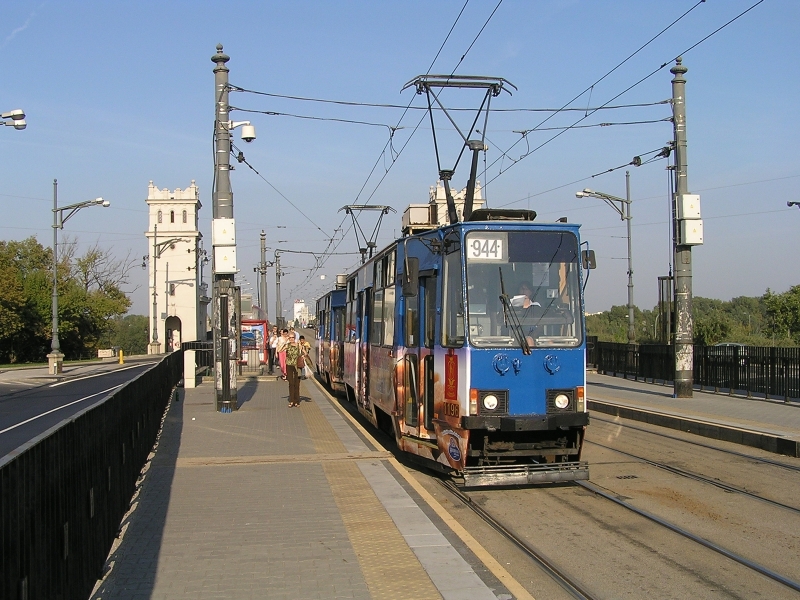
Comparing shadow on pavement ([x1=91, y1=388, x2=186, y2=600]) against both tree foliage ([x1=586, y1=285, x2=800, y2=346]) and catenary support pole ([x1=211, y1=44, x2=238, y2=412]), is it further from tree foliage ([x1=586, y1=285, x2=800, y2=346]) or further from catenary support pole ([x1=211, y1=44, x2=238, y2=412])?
tree foliage ([x1=586, y1=285, x2=800, y2=346])

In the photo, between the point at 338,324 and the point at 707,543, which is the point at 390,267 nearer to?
the point at 707,543

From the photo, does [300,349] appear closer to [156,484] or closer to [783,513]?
[156,484]

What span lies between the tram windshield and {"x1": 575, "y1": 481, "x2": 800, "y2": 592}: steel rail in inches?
75.3

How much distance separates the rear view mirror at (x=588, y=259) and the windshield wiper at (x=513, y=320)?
1.16 m

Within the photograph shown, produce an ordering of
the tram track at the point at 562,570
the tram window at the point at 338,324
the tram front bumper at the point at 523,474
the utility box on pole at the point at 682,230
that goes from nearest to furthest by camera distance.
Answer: the tram track at the point at 562,570 < the tram front bumper at the point at 523,474 < the utility box on pole at the point at 682,230 < the tram window at the point at 338,324

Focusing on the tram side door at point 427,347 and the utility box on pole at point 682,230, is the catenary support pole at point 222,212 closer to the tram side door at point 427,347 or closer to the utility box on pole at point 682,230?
the tram side door at point 427,347

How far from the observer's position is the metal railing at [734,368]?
19.8m

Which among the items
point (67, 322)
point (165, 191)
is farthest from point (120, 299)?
point (67, 322)

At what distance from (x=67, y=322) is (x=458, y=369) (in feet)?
196

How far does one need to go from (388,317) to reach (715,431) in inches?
259

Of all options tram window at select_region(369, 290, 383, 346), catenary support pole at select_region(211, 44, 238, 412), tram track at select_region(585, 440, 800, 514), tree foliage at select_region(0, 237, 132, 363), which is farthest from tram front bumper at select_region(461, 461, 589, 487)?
tree foliage at select_region(0, 237, 132, 363)

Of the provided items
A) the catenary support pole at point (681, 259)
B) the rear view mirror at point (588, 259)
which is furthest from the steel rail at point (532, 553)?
the catenary support pole at point (681, 259)

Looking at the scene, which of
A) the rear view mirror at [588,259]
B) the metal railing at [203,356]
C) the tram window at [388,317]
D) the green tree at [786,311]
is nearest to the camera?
the rear view mirror at [588,259]

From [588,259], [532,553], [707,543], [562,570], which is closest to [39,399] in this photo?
[588,259]
